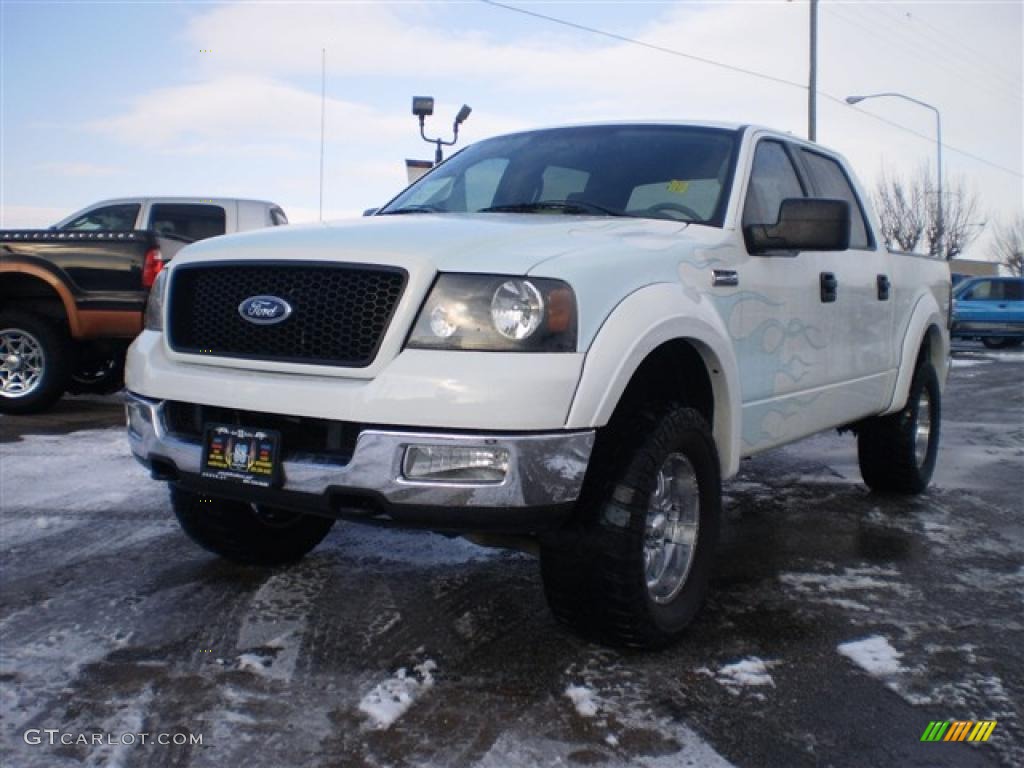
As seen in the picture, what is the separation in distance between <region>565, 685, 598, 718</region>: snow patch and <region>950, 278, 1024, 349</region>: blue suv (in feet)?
75.2

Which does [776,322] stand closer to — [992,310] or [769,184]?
[769,184]

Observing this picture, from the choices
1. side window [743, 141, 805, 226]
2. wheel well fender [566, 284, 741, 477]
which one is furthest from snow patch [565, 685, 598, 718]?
side window [743, 141, 805, 226]

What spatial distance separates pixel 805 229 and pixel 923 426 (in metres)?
2.65

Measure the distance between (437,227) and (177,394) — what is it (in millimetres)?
975

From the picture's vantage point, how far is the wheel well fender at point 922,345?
212 inches

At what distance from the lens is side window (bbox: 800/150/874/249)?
195 inches

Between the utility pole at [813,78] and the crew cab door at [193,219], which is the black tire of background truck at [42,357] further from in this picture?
the utility pole at [813,78]

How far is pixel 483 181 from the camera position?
14.6 ft

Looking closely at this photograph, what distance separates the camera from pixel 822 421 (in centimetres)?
448

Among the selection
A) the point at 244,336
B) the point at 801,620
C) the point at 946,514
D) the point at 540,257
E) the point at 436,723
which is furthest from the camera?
the point at 946,514

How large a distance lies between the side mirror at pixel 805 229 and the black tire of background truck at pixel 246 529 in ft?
6.86

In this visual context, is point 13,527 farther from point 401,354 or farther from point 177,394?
point 401,354

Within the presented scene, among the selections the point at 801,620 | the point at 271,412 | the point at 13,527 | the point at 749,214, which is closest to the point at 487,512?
the point at 271,412

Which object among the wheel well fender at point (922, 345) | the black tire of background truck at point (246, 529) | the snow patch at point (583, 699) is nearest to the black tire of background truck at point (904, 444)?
the wheel well fender at point (922, 345)
